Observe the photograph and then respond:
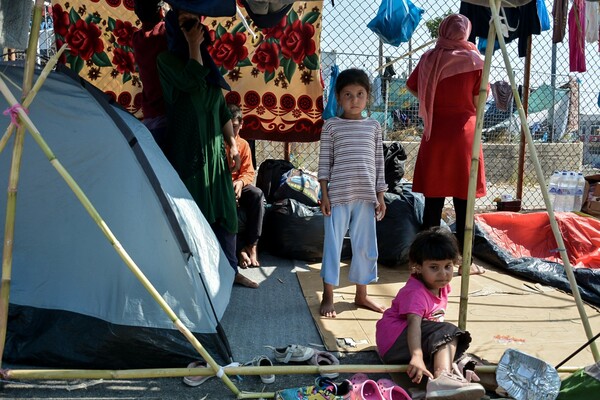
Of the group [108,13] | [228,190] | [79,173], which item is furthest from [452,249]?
[108,13]

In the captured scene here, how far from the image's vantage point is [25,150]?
279 centimetres

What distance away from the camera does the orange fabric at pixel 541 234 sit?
4645 mm

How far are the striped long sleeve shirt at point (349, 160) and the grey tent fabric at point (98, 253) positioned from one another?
0.90 meters

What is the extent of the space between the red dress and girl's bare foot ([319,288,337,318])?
1.19m

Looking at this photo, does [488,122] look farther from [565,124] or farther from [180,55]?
[180,55]

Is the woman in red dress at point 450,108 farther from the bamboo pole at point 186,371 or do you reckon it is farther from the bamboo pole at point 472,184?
the bamboo pole at point 186,371

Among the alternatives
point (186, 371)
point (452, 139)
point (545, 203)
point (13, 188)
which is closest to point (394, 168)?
point (452, 139)

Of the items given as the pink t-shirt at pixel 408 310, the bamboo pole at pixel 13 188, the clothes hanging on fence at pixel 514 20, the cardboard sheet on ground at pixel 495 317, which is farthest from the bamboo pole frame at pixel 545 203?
the clothes hanging on fence at pixel 514 20

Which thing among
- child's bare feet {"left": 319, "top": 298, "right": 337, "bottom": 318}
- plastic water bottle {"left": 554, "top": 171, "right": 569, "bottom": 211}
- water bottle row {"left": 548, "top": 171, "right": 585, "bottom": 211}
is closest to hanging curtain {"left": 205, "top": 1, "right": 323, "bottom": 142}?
child's bare feet {"left": 319, "top": 298, "right": 337, "bottom": 318}

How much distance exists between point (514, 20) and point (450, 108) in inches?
84.9

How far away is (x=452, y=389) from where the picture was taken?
217 centimetres

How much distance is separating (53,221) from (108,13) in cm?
222

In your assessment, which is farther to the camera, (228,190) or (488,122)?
(488,122)

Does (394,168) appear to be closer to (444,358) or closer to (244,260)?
(244,260)
